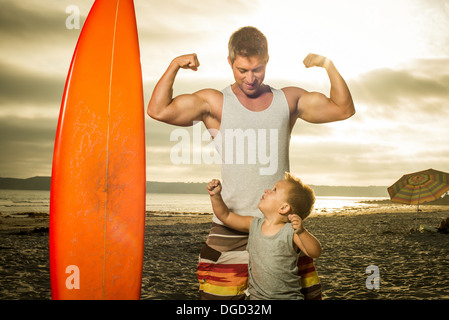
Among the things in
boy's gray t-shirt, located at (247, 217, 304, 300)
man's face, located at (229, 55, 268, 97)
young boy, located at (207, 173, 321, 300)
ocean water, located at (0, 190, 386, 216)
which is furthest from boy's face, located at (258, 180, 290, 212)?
ocean water, located at (0, 190, 386, 216)

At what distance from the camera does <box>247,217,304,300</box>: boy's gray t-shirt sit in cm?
224

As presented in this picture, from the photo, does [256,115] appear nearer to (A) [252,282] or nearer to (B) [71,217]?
(A) [252,282]

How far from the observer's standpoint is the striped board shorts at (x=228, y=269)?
2344mm

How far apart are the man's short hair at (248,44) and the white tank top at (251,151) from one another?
12.1 inches

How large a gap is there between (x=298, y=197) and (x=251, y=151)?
1.32 ft

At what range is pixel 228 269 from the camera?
235 cm

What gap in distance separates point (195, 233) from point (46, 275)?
6.55 meters

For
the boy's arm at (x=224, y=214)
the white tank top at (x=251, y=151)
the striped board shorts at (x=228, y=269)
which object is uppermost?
the white tank top at (x=251, y=151)

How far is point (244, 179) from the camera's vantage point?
7.70ft


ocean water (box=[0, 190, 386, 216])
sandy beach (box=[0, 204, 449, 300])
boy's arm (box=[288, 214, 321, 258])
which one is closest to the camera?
boy's arm (box=[288, 214, 321, 258])

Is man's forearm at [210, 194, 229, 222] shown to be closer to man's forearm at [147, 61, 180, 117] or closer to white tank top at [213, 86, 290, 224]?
white tank top at [213, 86, 290, 224]

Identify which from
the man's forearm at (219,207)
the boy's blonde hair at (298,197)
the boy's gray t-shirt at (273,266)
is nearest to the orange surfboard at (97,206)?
the man's forearm at (219,207)

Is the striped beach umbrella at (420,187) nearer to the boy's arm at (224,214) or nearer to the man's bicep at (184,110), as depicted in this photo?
the boy's arm at (224,214)
